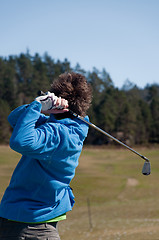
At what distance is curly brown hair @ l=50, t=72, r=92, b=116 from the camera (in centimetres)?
274

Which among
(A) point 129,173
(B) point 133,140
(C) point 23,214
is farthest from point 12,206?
(B) point 133,140

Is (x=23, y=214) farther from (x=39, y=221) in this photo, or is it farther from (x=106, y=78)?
(x=106, y=78)

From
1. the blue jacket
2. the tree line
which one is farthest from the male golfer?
the tree line

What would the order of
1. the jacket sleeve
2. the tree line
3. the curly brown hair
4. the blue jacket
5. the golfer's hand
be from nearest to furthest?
the jacket sleeve < the blue jacket < the golfer's hand < the curly brown hair < the tree line

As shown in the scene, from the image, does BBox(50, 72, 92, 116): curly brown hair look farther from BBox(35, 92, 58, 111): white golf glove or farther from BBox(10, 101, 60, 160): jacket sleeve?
BBox(10, 101, 60, 160): jacket sleeve

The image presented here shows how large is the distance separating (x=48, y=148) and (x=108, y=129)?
65174mm

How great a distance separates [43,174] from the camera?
2.56m

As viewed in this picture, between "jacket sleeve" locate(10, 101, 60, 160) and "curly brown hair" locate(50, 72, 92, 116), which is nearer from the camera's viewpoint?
"jacket sleeve" locate(10, 101, 60, 160)

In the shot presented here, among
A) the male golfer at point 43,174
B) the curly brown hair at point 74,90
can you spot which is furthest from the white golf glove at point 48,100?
the curly brown hair at point 74,90

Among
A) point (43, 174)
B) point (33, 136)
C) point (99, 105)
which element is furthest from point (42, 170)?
point (99, 105)

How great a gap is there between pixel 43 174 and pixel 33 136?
32 cm

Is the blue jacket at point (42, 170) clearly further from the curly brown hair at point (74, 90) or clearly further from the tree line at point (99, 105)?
the tree line at point (99, 105)

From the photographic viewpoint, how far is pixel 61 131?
255 centimetres

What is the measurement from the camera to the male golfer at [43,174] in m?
2.50
